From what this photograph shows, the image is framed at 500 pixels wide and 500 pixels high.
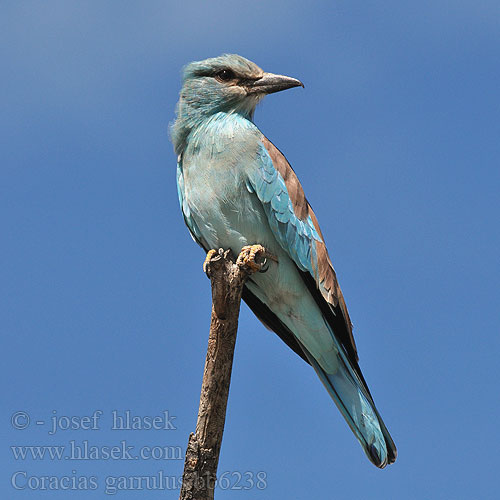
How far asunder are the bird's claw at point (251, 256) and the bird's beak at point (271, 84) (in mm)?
1634

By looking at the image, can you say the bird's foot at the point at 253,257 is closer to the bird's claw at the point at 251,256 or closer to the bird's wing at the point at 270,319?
the bird's claw at the point at 251,256

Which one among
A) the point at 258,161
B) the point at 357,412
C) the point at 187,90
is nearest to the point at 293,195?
the point at 258,161

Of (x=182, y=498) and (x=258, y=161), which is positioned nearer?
(x=182, y=498)

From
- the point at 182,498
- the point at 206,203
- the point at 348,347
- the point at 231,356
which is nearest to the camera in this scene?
the point at 182,498

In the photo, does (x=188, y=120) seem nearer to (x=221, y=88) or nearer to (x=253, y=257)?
(x=221, y=88)

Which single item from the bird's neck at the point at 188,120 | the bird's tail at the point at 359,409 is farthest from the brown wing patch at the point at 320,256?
the bird's neck at the point at 188,120

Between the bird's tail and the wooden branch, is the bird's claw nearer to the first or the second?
the wooden branch

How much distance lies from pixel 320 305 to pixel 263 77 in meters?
2.26

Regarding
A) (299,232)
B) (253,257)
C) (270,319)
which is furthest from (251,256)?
(270,319)

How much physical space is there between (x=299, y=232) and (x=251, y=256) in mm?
614

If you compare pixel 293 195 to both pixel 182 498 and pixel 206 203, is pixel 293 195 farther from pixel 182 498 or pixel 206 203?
pixel 182 498

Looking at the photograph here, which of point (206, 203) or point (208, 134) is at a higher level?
point (208, 134)

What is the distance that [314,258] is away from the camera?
6777 mm

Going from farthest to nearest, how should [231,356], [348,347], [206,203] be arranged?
[348,347], [206,203], [231,356]
